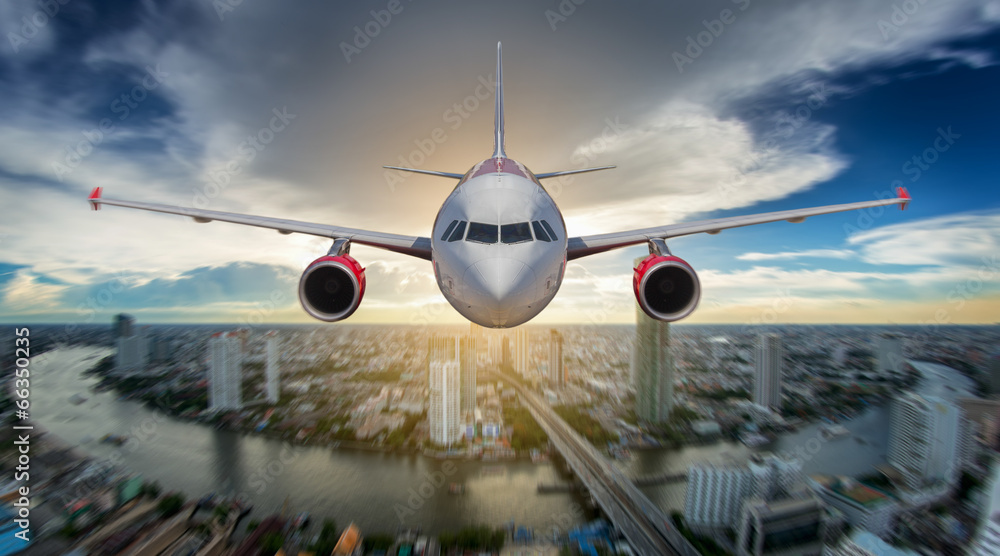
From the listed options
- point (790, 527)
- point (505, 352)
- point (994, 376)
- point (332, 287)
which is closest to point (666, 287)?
point (332, 287)

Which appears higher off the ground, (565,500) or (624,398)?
(624,398)

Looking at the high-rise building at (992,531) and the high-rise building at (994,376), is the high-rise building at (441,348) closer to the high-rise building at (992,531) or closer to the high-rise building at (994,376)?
the high-rise building at (992,531)

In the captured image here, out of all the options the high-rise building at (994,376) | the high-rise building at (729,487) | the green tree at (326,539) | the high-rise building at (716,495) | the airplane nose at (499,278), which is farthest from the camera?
the high-rise building at (994,376)

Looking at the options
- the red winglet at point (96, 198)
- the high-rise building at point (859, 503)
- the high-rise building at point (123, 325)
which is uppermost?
the red winglet at point (96, 198)

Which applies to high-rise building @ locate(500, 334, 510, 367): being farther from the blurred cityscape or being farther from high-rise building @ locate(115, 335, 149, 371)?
high-rise building @ locate(115, 335, 149, 371)

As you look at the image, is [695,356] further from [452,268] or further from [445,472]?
[452,268]

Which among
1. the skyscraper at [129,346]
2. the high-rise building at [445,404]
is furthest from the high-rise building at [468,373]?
the skyscraper at [129,346]

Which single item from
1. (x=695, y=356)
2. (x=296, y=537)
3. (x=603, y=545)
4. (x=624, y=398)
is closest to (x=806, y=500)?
(x=603, y=545)
